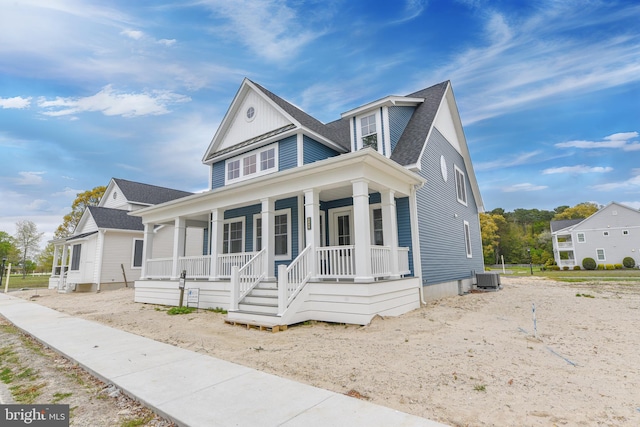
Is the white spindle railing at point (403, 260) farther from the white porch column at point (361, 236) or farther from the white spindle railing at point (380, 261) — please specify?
the white porch column at point (361, 236)

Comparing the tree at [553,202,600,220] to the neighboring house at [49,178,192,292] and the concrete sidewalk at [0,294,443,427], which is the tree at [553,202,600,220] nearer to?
the neighboring house at [49,178,192,292]

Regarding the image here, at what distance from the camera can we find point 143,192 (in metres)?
23.0

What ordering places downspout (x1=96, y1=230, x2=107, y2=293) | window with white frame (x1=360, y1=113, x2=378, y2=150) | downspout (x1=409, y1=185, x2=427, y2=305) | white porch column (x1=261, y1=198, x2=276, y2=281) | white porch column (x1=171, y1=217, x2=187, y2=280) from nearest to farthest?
white porch column (x1=261, y1=198, x2=276, y2=281)
downspout (x1=409, y1=185, x2=427, y2=305)
window with white frame (x1=360, y1=113, x2=378, y2=150)
white porch column (x1=171, y1=217, x2=187, y2=280)
downspout (x1=96, y1=230, x2=107, y2=293)

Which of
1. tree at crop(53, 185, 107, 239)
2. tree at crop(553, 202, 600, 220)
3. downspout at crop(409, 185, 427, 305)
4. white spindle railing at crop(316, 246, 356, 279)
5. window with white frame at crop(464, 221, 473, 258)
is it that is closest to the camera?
white spindle railing at crop(316, 246, 356, 279)

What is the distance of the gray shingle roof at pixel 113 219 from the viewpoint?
18.0 m

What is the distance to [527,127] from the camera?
1058 inches

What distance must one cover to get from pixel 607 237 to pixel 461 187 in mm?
34815

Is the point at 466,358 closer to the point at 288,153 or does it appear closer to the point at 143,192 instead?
the point at 288,153

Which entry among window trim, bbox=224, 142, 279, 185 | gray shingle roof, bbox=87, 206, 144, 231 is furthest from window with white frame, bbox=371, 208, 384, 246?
gray shingle roof, bbox=87, 206, 144, 231

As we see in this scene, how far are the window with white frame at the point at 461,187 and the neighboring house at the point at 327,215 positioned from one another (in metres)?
0.11

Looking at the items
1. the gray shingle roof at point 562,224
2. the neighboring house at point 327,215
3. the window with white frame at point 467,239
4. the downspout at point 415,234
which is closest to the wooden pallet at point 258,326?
the neighboring house at point 327,215

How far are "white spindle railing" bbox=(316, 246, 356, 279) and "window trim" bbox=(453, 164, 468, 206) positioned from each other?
8.56 meters

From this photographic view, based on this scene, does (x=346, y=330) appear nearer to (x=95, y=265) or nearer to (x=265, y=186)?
(x=265, y=186)

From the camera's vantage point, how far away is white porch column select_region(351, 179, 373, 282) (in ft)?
23.0
